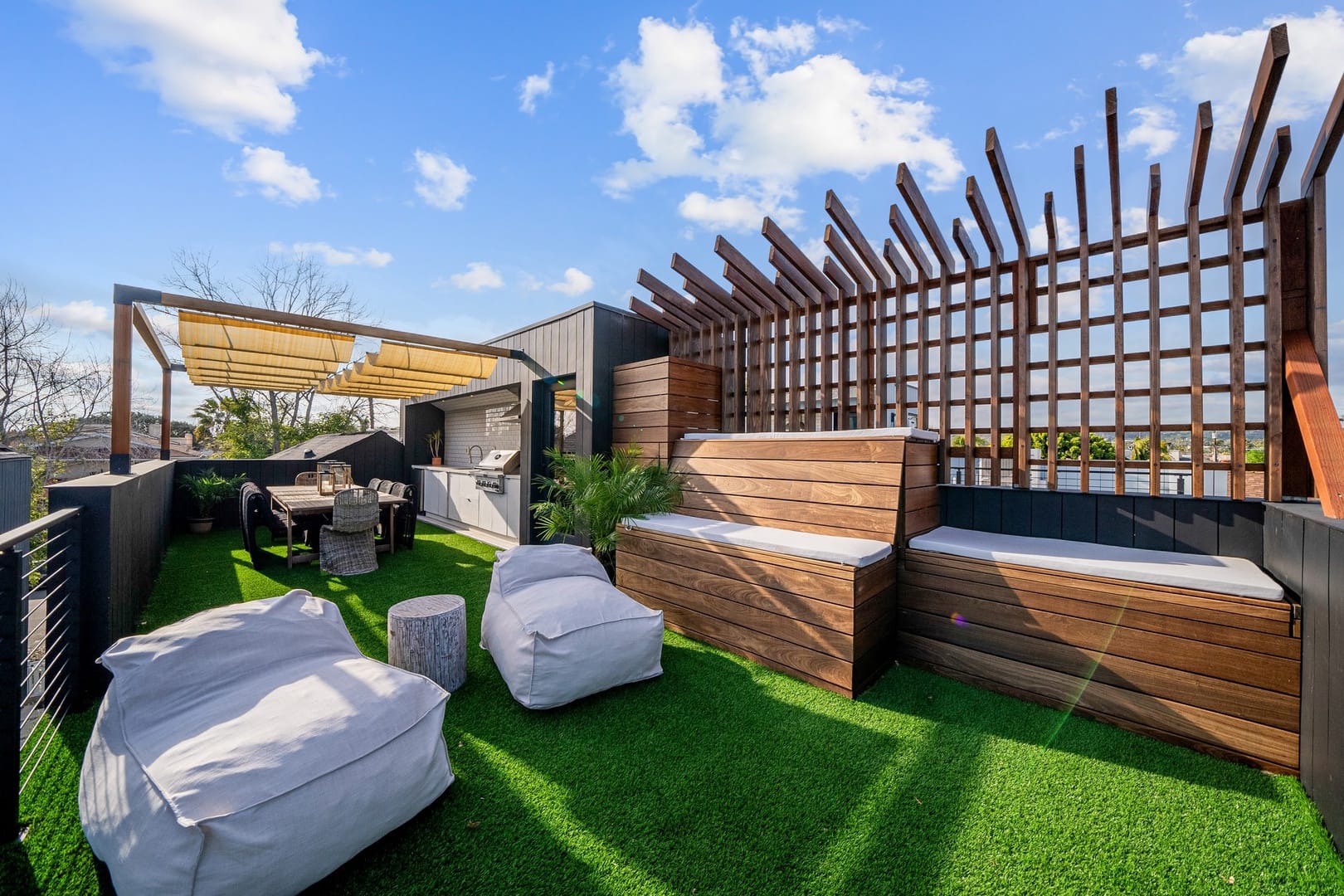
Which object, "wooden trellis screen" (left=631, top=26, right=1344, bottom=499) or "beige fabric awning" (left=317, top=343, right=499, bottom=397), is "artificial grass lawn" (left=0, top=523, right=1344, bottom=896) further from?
"beige fabric awning" (left=317, top=343, right=499, bottom=397)

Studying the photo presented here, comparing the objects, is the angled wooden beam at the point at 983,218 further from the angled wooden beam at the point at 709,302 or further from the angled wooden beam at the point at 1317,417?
the angled wooden beam at the point at 709,302

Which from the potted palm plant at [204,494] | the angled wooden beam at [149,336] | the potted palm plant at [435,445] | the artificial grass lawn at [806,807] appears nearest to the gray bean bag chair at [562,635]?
the artificial grass lawn at [806,807]

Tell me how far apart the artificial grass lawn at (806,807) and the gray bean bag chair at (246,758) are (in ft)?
0.81

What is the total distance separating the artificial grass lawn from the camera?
1676 mm

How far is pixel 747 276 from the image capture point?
4.62 m

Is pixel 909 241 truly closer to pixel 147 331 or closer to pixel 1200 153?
pixel 1200 153

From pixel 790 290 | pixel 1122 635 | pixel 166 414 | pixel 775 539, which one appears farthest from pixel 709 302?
pixel 166 414

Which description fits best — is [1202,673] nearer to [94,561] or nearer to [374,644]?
[374,644]

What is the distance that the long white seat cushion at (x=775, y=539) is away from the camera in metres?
3.03

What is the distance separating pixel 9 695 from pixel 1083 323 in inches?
228

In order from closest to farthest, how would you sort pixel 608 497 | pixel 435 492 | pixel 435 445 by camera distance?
pixel 608 497
pixel 435 492
pixel 435 445

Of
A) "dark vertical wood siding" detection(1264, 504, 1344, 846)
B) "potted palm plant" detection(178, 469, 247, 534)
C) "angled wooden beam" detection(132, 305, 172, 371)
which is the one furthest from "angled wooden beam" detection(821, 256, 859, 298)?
"potted palm plant" detection(178, 469, 247, 534)

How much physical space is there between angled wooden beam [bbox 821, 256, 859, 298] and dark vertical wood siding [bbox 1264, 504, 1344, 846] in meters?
3.14

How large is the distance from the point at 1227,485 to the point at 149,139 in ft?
38.8
